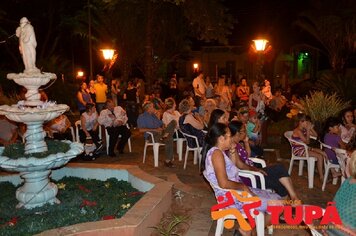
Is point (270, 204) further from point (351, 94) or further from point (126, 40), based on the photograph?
point (126, 40)

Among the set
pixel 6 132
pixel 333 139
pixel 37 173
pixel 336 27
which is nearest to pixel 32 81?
pixel 37 173

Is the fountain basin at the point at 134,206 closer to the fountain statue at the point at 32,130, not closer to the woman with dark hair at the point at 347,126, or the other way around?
the fountain statue at the point at 32,130

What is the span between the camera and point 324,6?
67.0 ft

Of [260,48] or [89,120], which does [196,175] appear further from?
[260,48]

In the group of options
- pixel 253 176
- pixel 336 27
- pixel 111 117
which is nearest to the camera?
pixel 253 176

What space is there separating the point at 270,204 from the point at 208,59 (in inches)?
1251

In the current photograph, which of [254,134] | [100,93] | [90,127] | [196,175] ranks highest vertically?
[100,93]

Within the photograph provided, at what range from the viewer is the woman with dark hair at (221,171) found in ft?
14.3

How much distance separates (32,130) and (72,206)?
1.16 meters

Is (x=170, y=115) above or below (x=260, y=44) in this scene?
below

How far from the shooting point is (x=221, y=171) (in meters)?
4.35

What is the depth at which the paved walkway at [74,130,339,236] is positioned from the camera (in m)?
4.93

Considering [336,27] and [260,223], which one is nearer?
[260,223]

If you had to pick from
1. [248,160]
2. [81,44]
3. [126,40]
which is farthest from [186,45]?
[248,160]
